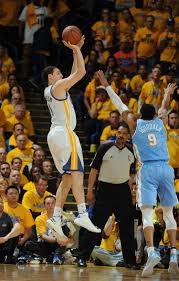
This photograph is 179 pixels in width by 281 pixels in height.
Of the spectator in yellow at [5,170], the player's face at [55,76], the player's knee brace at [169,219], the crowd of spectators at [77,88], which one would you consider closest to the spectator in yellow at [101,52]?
the crowd of spectators at [77,88]

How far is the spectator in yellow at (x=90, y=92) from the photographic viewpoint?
19.6 m

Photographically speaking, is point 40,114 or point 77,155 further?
point 40,114

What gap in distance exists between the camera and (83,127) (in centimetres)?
2017

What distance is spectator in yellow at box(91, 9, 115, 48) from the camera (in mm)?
21312

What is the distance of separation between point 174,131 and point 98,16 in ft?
22.1

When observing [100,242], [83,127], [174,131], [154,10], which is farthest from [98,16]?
[100,242]

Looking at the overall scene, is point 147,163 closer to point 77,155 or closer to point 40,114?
point 77,155

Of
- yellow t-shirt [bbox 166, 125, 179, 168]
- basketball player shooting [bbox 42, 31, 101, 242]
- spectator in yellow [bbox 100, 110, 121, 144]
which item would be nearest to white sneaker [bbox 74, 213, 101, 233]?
basketball player shooting [bbox 42, 31, 101, 242]

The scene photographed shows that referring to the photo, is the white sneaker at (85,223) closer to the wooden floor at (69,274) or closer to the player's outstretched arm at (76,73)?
the wooden floor at (69,274)

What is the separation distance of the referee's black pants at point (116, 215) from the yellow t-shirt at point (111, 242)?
0.89 meters

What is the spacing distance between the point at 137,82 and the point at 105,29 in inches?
92.8

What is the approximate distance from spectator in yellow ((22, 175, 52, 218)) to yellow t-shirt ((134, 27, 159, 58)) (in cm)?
586

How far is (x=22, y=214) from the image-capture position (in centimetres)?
1498

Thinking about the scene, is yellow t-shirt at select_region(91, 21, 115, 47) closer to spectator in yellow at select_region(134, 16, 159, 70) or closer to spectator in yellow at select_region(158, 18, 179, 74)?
spectator in yellow at select_region(134, 16, 159, 70)
